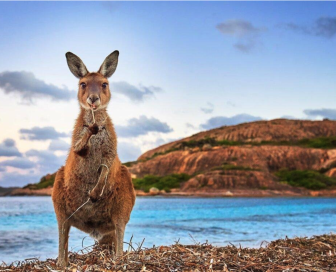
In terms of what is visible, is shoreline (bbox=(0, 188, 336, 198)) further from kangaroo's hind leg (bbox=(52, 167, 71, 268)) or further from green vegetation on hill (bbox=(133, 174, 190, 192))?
kangaroo's hind leg (bbox=(52, 167, 71, 268))

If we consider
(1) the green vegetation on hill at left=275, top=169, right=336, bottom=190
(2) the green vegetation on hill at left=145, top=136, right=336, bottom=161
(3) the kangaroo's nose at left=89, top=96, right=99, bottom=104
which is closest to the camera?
(3) the kangaroo's nose at left=89, top=96, right=99, bottom=104

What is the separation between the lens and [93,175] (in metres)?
4.89

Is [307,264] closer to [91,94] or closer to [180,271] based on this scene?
[180,271]

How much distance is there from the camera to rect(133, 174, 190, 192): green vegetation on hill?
259ft

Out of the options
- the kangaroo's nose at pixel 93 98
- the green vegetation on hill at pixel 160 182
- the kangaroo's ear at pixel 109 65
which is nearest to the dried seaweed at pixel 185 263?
the kangaroo's nose at pixel 93 98

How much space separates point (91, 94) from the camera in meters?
4.73

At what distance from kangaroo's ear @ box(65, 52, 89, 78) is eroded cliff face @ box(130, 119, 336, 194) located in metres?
67.7

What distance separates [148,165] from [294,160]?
28.8 meters

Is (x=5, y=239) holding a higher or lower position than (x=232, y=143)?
lower

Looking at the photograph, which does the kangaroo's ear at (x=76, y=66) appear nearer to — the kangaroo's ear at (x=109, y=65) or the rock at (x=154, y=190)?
the kangaroo's ear at (x=109, y=65)

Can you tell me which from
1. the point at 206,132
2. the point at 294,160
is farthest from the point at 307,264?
the point at 206,132

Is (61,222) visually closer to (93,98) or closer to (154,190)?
(93,98)

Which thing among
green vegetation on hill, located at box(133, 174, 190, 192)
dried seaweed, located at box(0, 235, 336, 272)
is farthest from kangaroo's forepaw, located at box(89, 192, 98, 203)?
green vegetation on hill, located at box(133, 174, 190, 192)

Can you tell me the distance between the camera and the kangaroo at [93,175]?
4.85 metres
